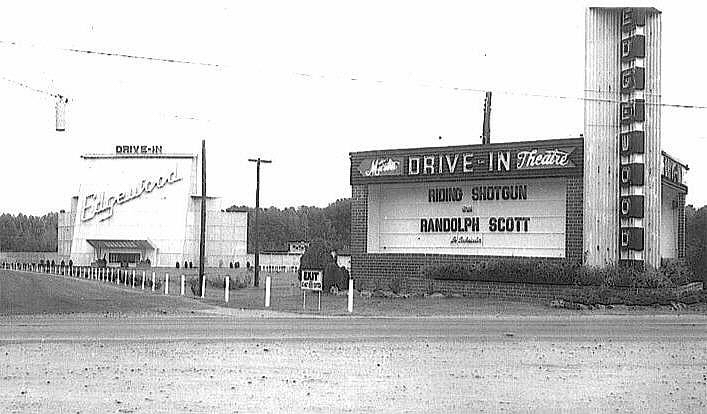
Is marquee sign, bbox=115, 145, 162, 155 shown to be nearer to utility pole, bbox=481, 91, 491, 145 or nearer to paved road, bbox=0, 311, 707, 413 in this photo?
utility pole, bbox=481, 91, 491, 145

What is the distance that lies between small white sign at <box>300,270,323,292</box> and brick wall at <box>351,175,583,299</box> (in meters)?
9.21

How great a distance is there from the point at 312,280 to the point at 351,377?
1733 cm

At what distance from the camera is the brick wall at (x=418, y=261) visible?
121ft

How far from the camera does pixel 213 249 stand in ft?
359

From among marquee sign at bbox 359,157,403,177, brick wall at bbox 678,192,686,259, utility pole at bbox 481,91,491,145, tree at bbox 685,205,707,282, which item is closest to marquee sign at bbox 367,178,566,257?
marquee sign at bbox 359,157,403,177

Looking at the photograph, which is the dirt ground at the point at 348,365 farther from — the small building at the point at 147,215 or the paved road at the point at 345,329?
the small building at the point at 147,215

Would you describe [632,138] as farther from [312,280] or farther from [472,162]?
[312,280]

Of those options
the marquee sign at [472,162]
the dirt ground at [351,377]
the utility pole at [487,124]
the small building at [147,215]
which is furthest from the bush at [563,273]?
the small building at [147,215]

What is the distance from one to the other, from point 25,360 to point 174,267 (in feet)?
297

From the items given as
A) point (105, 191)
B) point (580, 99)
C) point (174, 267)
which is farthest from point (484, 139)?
point (105, 191)

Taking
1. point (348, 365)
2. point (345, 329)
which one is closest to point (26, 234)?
point (345, 329)

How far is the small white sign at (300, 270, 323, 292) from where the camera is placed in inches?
1175

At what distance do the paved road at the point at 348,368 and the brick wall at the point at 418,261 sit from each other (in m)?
14.2

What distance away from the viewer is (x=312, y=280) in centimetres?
3016
